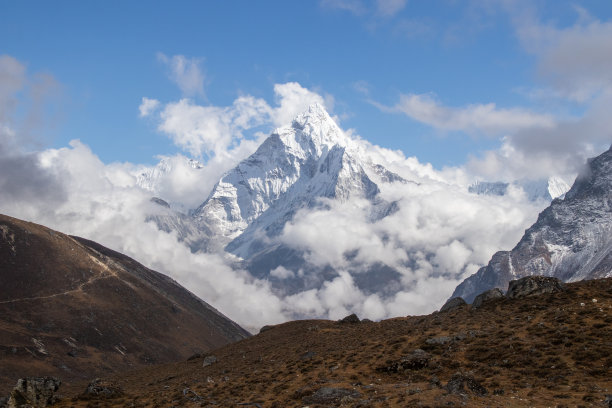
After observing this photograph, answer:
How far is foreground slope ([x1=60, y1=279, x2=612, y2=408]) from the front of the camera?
107ft

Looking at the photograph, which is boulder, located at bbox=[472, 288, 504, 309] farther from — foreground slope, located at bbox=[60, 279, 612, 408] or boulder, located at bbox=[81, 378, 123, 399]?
boulder, located at bbox=[81, 378, 123, 399]

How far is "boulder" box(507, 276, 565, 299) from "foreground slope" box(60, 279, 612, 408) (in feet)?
3.81

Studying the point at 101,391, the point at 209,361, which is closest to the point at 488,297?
the point at 209,361

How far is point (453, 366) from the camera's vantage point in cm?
4009

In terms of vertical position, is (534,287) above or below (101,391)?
above

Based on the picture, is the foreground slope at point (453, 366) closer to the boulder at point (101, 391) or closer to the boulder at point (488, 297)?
the boulder at point (101, 391)

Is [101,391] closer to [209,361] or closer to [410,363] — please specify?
[209,361]

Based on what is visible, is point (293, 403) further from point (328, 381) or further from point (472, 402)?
point (472, 402)

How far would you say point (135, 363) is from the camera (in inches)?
7825

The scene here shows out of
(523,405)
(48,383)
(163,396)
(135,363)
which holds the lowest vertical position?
(523,405)

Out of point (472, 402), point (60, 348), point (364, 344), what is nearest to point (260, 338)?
point (364, 344)

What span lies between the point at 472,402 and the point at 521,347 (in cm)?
1230

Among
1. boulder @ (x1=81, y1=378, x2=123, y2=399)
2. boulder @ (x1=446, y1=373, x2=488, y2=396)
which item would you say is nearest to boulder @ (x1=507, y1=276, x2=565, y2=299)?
boulder @ (x1=446, y1=373, x2=488, y2=396)

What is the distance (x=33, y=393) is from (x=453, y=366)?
3720 cm
